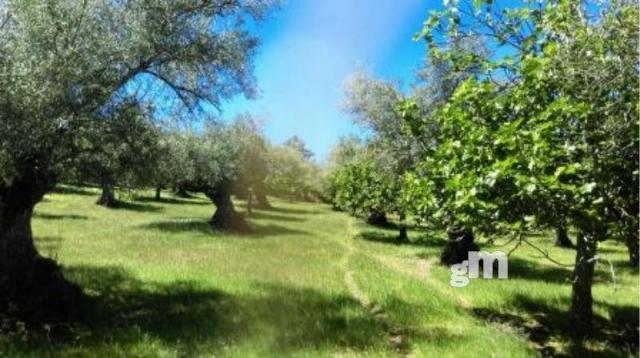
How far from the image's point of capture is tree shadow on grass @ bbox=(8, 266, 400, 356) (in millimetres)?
13164

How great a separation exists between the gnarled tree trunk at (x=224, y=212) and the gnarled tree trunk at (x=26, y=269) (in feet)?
93.7

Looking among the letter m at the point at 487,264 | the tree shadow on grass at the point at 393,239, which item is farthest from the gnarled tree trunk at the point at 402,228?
the letter m at the point at 487,264

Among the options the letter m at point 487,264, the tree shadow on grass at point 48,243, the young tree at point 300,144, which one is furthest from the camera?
the young tree at point 300,144

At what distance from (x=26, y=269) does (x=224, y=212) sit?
3089cm

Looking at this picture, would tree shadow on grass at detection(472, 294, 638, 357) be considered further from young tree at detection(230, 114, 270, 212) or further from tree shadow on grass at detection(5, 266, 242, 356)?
young tree at detection(230, 114, 270, 212)

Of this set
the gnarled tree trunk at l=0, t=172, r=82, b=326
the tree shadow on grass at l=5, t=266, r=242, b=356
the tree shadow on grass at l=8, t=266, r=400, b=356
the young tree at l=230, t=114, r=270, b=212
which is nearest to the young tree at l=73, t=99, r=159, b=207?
the gnarled tree trunk at l=0, t=172, r=82, b=326

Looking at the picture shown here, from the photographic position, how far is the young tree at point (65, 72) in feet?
44.2

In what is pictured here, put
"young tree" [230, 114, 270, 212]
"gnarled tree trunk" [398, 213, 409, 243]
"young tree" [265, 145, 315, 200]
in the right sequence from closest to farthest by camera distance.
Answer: "gnarled tree trunk" [398, 213, 409, 243]
"young tree" [230, 114, 270, 212]
"young tree" [265, 145, 315, 200]

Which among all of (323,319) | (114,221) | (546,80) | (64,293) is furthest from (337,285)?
(114,221)

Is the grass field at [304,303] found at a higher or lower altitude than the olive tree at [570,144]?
lower

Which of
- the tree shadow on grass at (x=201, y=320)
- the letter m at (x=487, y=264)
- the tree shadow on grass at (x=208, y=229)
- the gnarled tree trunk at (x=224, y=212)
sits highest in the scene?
the gnarled tree trunk at (x=224, y=212)

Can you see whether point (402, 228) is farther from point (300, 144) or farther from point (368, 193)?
point (300, 144)

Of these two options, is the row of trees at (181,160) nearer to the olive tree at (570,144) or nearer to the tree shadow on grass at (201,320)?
the tree shadow on grass at (201,320)

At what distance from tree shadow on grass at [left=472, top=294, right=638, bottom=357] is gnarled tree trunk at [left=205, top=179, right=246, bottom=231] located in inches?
1129
